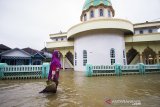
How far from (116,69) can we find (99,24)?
650 cm

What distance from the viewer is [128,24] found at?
17.0 metres

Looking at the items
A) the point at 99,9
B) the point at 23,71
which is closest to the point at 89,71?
the point at 23,71

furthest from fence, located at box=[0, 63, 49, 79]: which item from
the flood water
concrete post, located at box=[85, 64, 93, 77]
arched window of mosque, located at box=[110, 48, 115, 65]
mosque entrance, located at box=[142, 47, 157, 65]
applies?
mosque entrance, located at box=[142, 47, 157, 65]

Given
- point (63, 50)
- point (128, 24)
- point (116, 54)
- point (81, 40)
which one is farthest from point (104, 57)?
point (63, 50)

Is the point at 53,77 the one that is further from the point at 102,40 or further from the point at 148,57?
the point at 148,57


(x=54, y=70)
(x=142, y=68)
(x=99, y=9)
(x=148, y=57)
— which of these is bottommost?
(x=142, y=68)

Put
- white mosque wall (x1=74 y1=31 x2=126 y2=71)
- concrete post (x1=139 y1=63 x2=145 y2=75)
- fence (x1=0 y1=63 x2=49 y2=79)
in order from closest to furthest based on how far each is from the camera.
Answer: fence (x1=0 y1=63 x2=49 y2=79) → concrete post (x1=139 y1=63 x2=145 y2=75) → white mosque wall (x1=74 y1=31 x2=126 y2=71)

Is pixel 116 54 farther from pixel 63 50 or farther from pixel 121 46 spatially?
pixel 63 50

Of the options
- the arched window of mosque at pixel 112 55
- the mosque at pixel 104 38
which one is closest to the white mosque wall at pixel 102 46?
the mosque at pixel 104 38

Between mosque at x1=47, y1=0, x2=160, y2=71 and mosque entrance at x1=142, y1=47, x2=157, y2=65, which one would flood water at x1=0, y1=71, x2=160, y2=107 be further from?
mosque entrance at x1=142, y1=47, x2=157, y2=65

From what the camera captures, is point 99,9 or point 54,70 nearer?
point 54,70

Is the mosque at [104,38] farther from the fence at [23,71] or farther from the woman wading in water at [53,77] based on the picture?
the woman wading in water at [53,77]

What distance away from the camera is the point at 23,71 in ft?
35.3

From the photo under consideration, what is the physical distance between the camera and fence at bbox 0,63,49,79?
10.4 m
